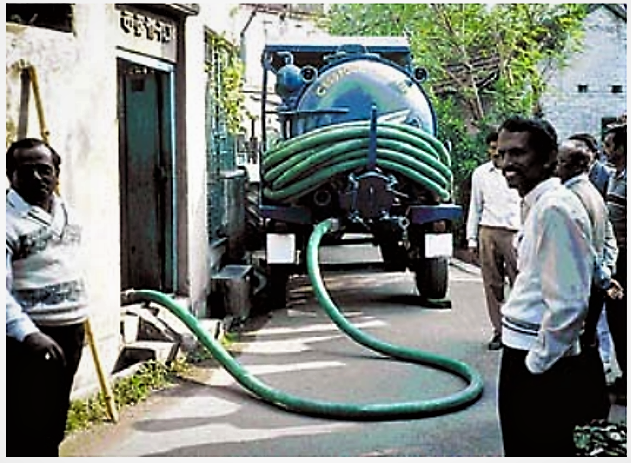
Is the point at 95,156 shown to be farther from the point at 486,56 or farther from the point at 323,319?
the point at 486,56

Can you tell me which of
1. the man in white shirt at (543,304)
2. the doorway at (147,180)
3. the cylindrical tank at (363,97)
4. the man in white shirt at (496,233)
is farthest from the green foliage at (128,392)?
the cylindrical tank at (363,97)

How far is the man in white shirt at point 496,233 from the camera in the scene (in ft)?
23.1

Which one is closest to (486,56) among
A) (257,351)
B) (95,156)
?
(257,351)

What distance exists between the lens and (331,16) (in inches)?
803

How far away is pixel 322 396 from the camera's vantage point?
589 cm

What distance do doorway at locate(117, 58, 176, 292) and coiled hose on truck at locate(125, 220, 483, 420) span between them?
2.47 ft

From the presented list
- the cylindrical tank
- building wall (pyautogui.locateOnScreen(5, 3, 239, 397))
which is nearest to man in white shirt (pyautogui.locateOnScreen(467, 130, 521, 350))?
the cylindrical tank

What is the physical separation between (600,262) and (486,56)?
41.5 ft

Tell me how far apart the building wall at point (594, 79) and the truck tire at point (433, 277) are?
33.3 ft

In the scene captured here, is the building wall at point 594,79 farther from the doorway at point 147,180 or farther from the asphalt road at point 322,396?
the doorway at point 147,180

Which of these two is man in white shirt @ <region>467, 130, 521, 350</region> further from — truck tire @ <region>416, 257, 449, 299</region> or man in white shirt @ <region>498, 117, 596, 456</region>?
man in white shirt @ <region>498, 117, 596, 456</region>

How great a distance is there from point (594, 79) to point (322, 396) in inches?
567

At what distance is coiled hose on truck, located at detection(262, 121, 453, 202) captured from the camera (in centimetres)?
776

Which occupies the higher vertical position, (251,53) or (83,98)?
(251,53)
